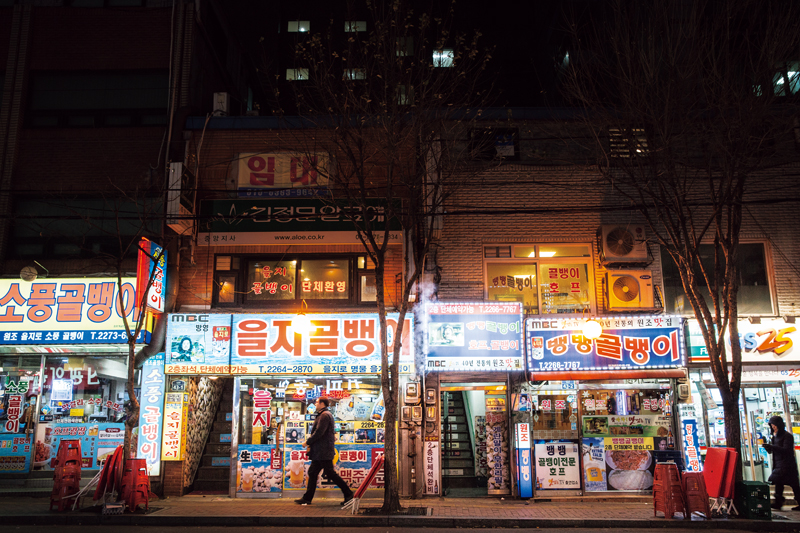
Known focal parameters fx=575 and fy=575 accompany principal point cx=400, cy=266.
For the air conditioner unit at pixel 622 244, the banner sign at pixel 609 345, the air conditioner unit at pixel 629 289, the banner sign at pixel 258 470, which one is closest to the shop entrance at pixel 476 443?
the banner sign at pixel 609 345

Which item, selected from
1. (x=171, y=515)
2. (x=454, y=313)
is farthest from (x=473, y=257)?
(x=171, y=515)

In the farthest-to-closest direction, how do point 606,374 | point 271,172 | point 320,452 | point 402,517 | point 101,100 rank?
point 101,100 < point 271,172 < point 606,374 < point 320,452 < point 402,517

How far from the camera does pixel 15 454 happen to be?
41.3ft

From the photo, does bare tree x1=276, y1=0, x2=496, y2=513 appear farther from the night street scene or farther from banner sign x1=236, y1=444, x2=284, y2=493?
banner sign x1=236, y1=444, x2=284, y2=493

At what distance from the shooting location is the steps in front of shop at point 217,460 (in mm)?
12914

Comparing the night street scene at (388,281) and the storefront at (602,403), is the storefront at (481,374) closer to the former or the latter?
the night street scene at (388,281)

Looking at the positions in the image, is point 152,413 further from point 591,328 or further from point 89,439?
point 591,328

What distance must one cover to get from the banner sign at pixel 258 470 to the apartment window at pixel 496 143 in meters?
8.29

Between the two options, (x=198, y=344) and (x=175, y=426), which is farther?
(x=198, y=344)

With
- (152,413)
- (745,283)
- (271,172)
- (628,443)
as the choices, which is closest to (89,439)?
(152,413)

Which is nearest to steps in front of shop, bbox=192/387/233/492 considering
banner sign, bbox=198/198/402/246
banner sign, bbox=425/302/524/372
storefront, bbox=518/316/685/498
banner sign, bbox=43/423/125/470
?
banner sign, bbox=43/423/125/470

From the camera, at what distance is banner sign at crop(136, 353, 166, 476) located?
12.3 metres

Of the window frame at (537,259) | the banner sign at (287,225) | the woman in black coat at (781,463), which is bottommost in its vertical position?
the woman in black coat at (781,463)

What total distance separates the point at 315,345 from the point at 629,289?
23.6 ft
